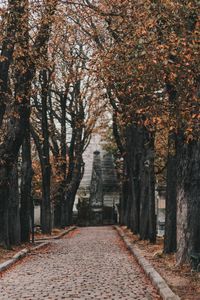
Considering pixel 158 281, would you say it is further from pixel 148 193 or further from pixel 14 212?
pixel 148 193

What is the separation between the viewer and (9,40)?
1811 centimetres

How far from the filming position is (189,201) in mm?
14570

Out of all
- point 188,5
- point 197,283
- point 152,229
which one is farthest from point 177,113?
point 152,229

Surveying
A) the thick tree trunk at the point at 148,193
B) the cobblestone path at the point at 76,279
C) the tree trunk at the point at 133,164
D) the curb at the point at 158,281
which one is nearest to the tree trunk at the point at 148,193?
the thick tree trunk at the point at 148,193

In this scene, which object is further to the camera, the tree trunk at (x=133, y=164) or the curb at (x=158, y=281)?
the tree trunk at (x=133, y=164)

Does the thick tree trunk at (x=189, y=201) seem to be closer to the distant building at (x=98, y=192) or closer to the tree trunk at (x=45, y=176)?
the tree trunk at (x=45, y=176)

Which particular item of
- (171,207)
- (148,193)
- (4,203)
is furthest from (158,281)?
(148,193)

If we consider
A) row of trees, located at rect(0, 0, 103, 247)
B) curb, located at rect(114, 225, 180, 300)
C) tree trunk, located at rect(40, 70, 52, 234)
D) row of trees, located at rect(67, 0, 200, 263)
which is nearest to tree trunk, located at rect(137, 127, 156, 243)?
row of trees, located at rect(0, 0, 103, 247)

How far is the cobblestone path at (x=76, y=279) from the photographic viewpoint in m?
10.9

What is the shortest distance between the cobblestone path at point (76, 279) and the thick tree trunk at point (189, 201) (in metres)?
1.23

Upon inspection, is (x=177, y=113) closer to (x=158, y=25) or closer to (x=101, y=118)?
(x=158, y=25)

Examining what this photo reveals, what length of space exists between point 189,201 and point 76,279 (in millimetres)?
3206

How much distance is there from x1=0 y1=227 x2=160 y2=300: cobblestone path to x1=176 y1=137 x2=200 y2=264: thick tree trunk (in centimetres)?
123

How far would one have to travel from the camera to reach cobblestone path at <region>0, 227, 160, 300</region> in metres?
10.9
